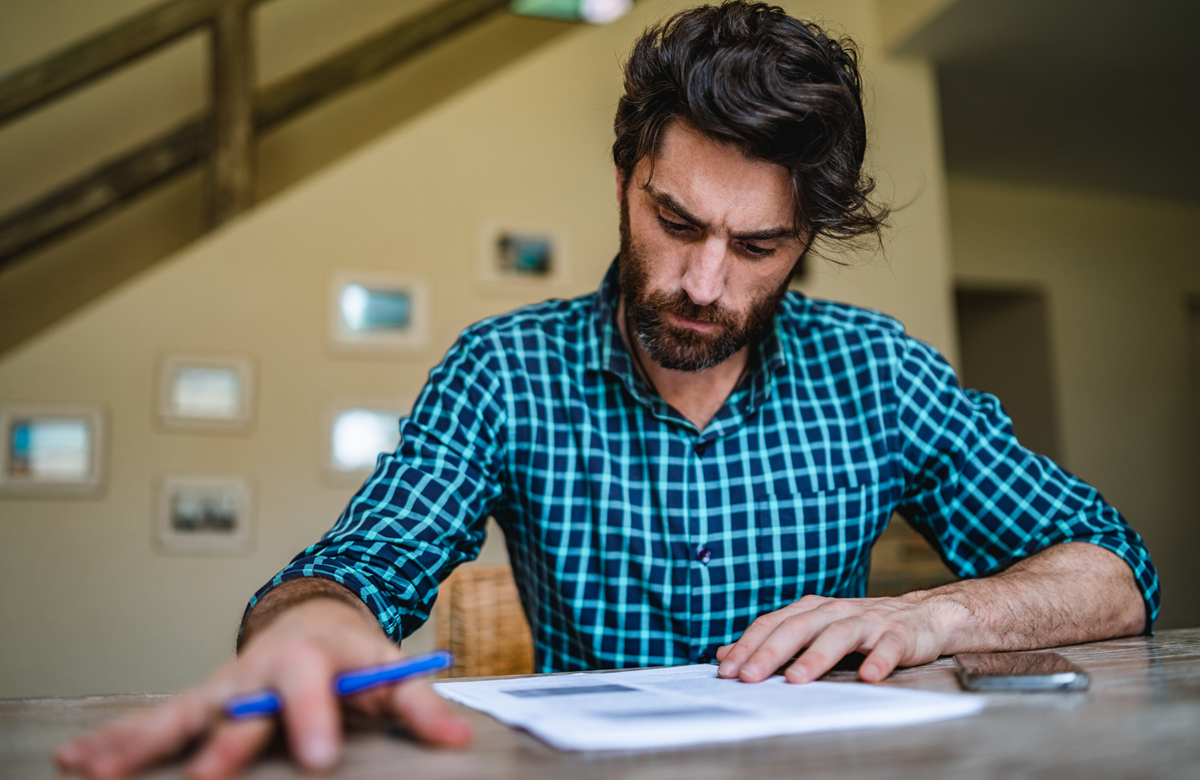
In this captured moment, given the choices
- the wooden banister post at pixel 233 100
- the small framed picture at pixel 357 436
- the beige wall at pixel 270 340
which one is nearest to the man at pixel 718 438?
the beige wall at pixel 270 340

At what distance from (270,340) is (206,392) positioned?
239 mm

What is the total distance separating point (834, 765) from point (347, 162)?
2728mm

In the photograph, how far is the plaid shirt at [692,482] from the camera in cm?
108

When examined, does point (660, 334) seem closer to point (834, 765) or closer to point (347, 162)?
point (834, 765)

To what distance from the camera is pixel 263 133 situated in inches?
140

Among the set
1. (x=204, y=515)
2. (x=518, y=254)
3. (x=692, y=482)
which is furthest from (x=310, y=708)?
(x=518, y=254)

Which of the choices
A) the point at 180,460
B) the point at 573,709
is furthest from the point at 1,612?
the point at 573,709

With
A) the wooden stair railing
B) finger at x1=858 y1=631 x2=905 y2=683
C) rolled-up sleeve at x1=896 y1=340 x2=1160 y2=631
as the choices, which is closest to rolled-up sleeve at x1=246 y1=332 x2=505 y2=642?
finger at x1=858 y1=631 x2=905 y2=683

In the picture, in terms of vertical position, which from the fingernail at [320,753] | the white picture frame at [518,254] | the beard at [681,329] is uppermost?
the white picture frame at [518,254]

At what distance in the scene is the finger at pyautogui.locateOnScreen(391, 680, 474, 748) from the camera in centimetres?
47

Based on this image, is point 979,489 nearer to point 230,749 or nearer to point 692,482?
point 692,482

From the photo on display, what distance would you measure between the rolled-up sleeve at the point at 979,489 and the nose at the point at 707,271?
1.07 feet

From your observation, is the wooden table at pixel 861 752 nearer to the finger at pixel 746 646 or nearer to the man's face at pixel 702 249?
the finger at pixel 746 646

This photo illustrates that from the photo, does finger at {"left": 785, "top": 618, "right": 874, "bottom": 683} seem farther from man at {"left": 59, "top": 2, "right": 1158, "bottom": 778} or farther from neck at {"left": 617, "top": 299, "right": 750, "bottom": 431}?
neck at {"left": 617, "top": 299, "right": 750, "bottom": 431}
